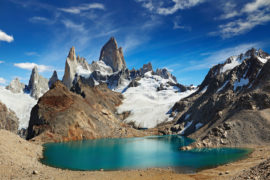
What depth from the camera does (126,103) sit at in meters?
189

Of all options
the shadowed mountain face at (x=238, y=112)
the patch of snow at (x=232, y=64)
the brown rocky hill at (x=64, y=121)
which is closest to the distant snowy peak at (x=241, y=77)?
the shadowed mountain face at (x=238, y=112)

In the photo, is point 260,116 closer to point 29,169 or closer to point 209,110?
point 209,110

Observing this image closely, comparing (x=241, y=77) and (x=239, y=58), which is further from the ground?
(x=239, y=58)

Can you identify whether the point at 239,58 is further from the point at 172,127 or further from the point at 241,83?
the point at 172,127

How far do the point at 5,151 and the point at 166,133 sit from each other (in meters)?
90.8

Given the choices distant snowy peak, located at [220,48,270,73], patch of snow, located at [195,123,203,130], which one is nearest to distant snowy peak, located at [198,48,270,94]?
patch of snow, located at [195,123,203,130]

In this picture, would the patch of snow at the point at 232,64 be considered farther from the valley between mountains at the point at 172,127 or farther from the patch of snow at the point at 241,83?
the patch of snow at the point at 241,83

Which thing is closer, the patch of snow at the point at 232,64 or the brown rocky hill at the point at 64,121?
the brown rocky hill at the point at 64,121

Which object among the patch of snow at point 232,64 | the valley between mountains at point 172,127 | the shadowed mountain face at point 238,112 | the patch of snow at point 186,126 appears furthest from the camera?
the patch of snow at point 232,64

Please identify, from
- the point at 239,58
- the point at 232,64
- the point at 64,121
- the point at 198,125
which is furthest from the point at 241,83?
the point at 239,58

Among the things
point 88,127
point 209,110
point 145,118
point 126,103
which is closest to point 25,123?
point 126,103

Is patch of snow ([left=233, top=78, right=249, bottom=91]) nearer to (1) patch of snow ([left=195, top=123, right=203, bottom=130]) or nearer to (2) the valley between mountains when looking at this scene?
(2) the valley between mountains

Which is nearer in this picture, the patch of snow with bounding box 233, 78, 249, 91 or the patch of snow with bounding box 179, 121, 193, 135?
the patch of snow with bounding box 233, 78, 249, 91

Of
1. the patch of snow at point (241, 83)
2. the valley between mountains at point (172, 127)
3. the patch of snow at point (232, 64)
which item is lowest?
the valley between mountains at point (172, 127)
